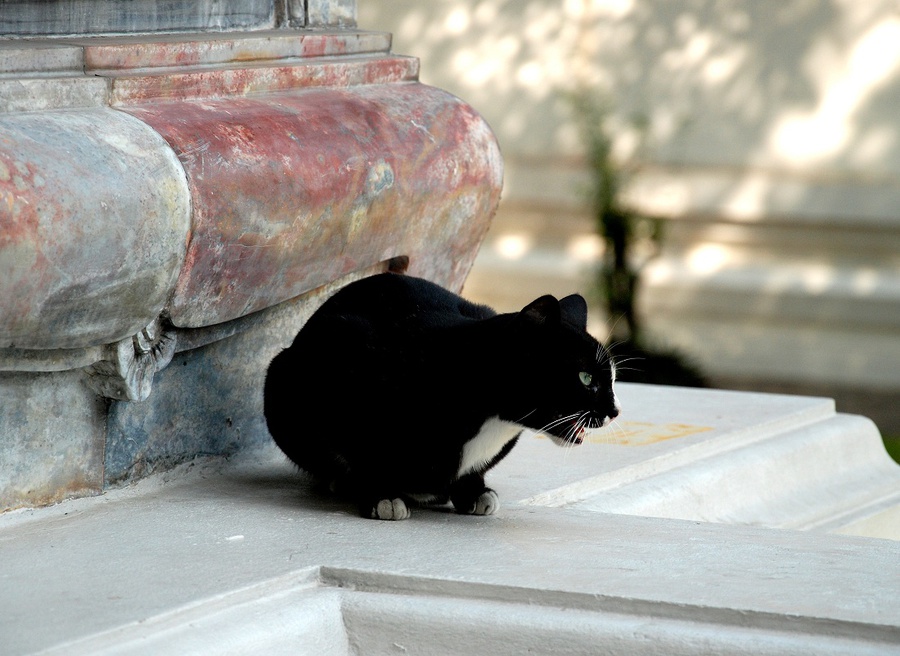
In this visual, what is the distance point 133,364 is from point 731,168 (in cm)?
449

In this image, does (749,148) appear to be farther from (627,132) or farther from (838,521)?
(838,521)

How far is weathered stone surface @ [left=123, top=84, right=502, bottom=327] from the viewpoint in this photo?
231cm

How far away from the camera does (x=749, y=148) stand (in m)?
6.25

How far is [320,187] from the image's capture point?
8.19 ft

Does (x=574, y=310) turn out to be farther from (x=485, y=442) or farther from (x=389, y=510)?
(x=389, y=510)

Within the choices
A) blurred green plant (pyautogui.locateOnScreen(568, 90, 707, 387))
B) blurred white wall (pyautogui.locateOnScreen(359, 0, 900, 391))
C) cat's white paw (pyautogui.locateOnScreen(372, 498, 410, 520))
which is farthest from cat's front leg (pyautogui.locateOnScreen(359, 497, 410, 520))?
blurred white wall (pyautogui.locateOnScreen(359, 0, 900, 391))

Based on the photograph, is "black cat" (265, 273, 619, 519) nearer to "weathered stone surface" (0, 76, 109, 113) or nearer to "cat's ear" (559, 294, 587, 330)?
"cat's ear" (559, 294, 587, 330)

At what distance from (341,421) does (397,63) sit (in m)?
1.08

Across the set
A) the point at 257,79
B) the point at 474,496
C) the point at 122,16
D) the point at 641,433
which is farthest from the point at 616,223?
the point at 474,496

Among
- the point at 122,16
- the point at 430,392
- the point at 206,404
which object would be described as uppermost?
the point at 122,16

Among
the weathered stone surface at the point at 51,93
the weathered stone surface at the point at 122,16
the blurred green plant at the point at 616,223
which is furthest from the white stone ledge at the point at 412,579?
the blurred green plant at the point at 616,223

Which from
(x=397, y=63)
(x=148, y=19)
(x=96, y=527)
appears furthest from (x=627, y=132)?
(x=96, y=527)

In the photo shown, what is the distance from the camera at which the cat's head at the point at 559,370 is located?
7.04ft

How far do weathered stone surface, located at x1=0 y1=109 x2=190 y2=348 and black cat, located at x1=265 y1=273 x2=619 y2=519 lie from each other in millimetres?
336
